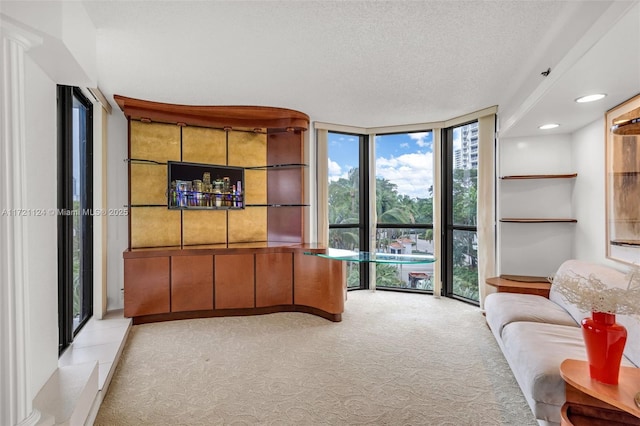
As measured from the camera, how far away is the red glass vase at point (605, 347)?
5.79ft

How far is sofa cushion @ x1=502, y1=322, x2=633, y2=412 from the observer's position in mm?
1979

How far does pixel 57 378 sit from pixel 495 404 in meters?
2.80

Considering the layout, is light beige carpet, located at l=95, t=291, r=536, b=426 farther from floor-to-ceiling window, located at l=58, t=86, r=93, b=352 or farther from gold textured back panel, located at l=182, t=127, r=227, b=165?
gold textured back panel, located at l=182, t=127, r=227, b=165

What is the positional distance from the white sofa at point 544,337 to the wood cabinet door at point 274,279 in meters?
2.36

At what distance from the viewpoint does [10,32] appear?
1492 millimetres

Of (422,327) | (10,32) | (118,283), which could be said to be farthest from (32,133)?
(422,327)

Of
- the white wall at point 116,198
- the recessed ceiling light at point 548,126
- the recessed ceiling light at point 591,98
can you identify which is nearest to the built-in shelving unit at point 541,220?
the recessed ceiling light at point 548,126

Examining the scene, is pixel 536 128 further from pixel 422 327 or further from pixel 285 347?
Answer: pixel 285 347

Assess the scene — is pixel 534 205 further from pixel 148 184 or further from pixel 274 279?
pixel 148 184

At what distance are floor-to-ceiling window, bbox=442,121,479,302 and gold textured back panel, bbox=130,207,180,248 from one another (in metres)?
3.91

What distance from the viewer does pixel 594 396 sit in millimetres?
1695

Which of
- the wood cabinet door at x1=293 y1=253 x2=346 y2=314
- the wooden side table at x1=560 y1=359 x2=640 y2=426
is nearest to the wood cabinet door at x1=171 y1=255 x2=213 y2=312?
the wood cabinet door at x1=293 y1=253 x2=346 y2=314

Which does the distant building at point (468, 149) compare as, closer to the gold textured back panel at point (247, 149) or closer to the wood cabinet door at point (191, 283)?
the gold textured back panel at point (247, 149)

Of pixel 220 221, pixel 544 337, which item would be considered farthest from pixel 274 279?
pixel 544 337
